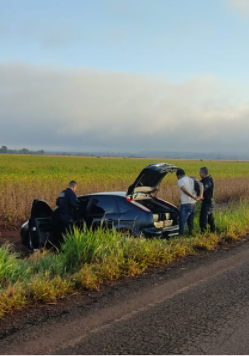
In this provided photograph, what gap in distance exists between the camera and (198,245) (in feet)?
28.9

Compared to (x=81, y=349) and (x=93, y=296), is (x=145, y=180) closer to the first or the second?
(x=93, y=296)

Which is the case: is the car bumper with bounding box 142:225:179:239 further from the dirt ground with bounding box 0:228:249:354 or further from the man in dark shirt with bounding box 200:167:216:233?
the dirt ground with bounding box 0:228:249:354

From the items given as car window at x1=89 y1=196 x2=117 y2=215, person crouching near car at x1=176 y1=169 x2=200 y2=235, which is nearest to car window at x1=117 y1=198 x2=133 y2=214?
car window at x1=89 y1=196 x2=117 y2=215

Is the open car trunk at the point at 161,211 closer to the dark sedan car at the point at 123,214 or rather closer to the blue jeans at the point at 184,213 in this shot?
the dark sedan car at the point at 123,214

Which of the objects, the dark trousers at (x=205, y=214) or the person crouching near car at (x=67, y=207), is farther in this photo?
the dark trousers at (x=205, y=214)

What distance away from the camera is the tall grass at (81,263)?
528cm

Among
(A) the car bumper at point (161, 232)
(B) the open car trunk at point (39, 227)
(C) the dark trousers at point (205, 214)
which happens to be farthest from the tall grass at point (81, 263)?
(B) the open car trunk at point (39, 227)

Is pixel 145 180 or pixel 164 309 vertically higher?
pixel 145 180

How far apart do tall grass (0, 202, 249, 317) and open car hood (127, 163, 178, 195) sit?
142 cm

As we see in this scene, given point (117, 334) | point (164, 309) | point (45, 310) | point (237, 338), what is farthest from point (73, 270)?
point (237, 338)

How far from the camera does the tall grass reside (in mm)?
5281

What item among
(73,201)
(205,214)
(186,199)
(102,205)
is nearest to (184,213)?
(186,199)

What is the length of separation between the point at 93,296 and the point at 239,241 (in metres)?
5.44

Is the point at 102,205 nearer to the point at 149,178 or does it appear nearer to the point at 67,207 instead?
the point at 67,207
